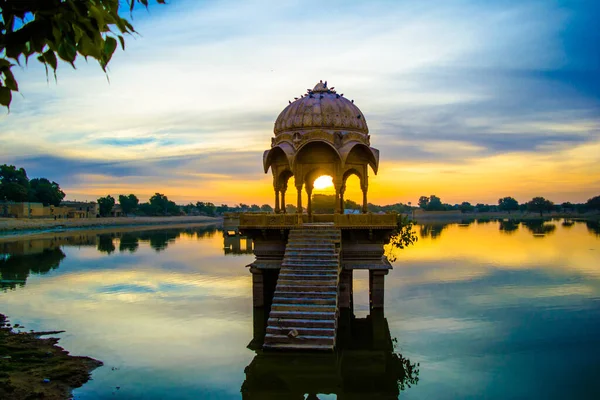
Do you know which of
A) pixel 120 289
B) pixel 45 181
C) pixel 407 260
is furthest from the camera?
pixel 45 181

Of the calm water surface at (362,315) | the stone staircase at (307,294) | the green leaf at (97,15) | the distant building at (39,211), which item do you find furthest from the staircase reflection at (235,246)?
the green leaf at (97,15)

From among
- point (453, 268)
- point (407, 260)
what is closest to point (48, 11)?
point (453, 268)

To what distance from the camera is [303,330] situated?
45.3 feet

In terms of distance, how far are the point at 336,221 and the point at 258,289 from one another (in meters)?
3.92

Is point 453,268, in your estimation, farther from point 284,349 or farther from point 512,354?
point 284,349

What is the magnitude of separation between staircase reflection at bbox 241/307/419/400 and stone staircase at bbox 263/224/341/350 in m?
0.42

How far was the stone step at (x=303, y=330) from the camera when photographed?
13.7 m

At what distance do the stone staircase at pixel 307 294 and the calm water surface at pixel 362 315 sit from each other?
1.29 metres

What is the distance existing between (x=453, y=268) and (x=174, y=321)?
2024cm

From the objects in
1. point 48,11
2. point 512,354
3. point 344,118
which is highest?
point 344,118

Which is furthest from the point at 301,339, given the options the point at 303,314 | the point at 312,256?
the point at 312,256

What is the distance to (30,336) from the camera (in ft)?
50.8

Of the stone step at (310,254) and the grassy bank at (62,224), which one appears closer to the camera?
the stone step at (310,254)

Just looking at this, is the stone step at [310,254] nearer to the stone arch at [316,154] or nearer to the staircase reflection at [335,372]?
the staircase reflection at [335,372]
